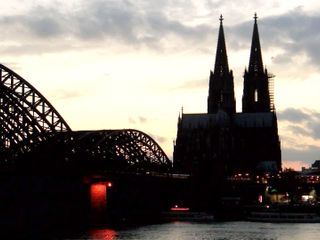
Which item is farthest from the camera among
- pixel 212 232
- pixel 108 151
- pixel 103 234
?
pixel 108 151

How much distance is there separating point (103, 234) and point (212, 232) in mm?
13119

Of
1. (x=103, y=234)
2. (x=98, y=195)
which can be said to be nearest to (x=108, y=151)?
(x=98, y=195)

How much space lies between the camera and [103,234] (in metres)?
81.2

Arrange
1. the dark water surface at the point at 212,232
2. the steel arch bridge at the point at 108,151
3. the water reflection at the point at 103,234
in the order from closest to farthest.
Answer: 1. the water reflection at the point at 103,234
2. the dark water surface at the point at 212,232
3. the steel arch bridge at the point at 108,151

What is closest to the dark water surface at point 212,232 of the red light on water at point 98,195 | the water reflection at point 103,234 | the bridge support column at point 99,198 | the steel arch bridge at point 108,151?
the water reflection at point 103,234

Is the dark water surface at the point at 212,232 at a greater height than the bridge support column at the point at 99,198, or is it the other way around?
the bridge support column at the point at 99,198

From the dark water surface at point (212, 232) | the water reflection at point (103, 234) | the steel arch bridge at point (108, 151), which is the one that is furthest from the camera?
the steel arch bridge at point (108, 151)

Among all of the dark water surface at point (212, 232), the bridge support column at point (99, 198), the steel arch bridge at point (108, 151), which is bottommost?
the dark water surface at point (212, 232)

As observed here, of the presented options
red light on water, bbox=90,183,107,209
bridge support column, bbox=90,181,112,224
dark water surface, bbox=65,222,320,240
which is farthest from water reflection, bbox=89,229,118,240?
red light on water, bbox=90,183,107,209

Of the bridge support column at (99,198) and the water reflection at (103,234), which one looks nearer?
the water reflection at (103,234)

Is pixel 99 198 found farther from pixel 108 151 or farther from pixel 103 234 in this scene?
pixel 103 234

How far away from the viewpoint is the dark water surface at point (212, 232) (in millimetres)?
79500

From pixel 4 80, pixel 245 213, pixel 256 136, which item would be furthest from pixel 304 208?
pixel 256 136

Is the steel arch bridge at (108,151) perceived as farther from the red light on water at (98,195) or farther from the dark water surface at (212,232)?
the dark water surface at (212,232)
